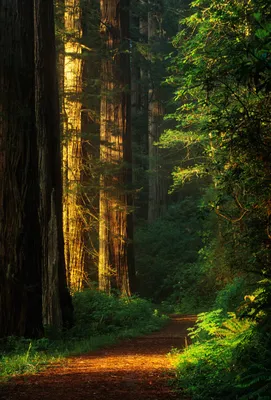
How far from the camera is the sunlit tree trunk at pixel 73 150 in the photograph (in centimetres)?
1628

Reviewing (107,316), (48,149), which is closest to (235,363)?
(48,149)

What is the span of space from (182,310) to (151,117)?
17.3 metres

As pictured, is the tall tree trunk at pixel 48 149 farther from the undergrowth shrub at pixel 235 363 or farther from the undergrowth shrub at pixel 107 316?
the undergrowth shrub at pixel 235 363

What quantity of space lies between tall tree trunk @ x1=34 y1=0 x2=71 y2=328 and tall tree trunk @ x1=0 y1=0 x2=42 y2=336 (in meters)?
2.05

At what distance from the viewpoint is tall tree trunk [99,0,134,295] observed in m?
18.0

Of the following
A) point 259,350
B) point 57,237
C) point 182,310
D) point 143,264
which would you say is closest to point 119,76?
point 57,237

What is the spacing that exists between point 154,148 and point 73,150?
19653 millimetres

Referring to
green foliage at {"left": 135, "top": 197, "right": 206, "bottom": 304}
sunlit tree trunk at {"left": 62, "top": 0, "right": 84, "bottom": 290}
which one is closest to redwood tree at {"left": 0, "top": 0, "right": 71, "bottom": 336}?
sunlit tree trunk at {"left": 62, "top": 0, "right": 84, "bottom": 290}

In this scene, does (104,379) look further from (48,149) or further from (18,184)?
(48,149)

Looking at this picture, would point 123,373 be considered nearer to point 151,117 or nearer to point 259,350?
point 259,350

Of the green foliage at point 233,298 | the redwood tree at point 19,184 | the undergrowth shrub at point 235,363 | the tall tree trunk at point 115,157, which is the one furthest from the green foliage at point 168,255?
the undergrowth shrub at point 235,363

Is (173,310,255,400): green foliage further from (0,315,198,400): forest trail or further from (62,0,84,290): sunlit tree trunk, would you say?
(62,0,84,290): sunlit tree trunk

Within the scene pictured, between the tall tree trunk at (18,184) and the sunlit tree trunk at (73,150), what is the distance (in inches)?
226

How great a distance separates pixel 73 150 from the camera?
54.6 ft
